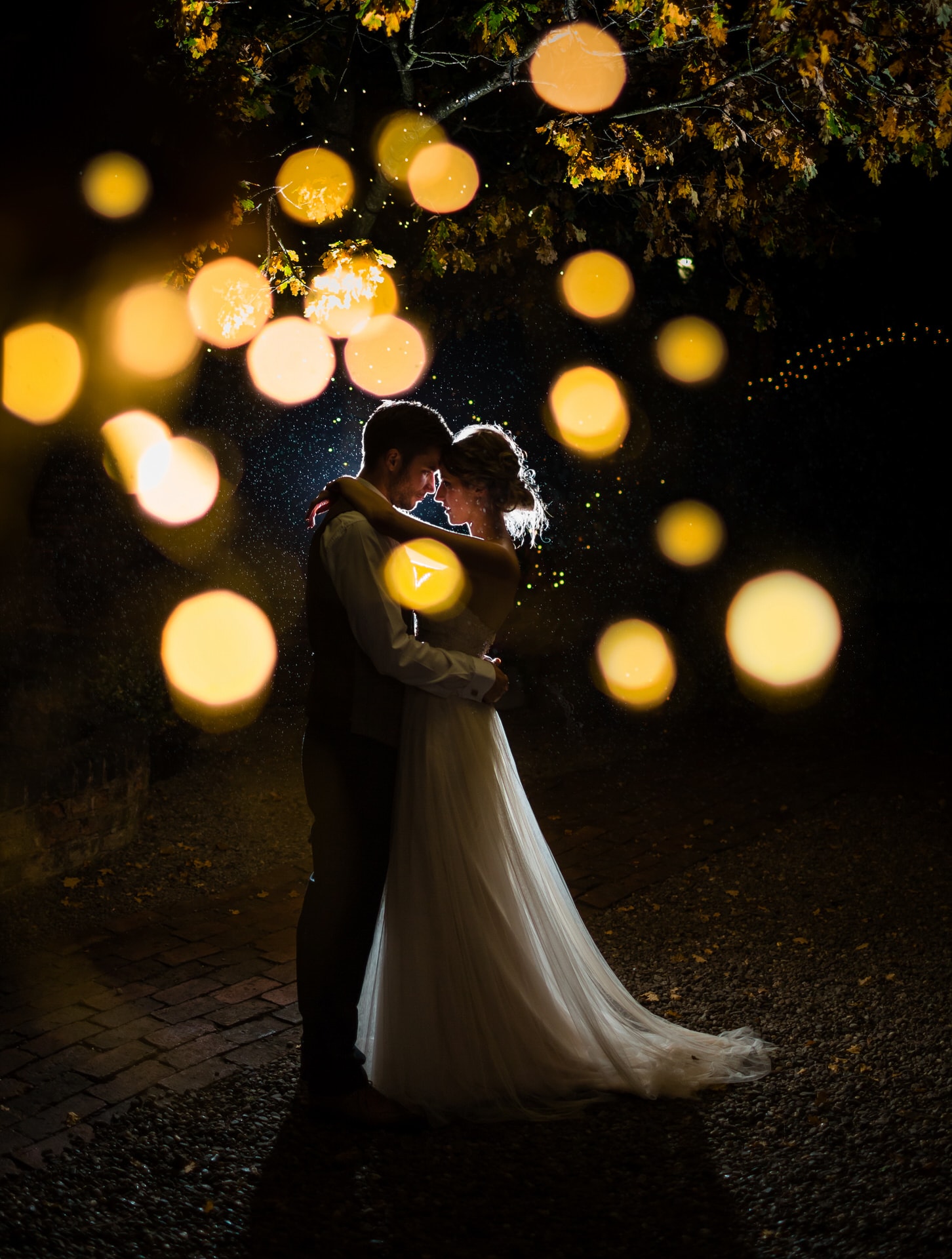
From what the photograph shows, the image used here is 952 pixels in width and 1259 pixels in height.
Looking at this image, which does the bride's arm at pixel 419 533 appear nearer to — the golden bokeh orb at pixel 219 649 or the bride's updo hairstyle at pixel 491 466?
the bride's updo hairstyle at pixel 491 466

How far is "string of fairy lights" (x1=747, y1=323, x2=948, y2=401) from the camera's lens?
11984mm

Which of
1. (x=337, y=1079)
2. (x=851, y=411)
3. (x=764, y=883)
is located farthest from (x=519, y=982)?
(x=851, y=411)

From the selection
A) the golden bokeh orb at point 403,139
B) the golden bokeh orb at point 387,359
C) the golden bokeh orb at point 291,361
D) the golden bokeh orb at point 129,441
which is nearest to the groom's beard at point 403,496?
the golden bokeh orb at point 403,139

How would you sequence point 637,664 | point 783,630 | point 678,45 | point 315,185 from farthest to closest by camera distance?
point 783,630 < point 637,664 < point 315,185 < point 678,45

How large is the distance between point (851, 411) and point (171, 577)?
826 centimetres

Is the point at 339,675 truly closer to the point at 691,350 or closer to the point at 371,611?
the point at 371,611

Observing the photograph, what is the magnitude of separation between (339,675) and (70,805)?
2.88m

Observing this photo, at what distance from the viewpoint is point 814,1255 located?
8.33ft

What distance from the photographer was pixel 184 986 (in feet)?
13.6

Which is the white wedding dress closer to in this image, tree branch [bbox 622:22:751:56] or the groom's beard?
the groom's beard

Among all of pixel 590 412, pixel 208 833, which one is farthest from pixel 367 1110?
pixel 590 412

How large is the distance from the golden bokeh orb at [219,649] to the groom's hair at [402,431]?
4922 millimetres

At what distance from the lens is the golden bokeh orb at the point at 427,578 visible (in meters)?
3.15

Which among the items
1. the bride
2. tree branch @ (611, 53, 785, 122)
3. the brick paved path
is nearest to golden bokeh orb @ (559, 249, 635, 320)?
tree branch @ (611, 53, 785, 122)
